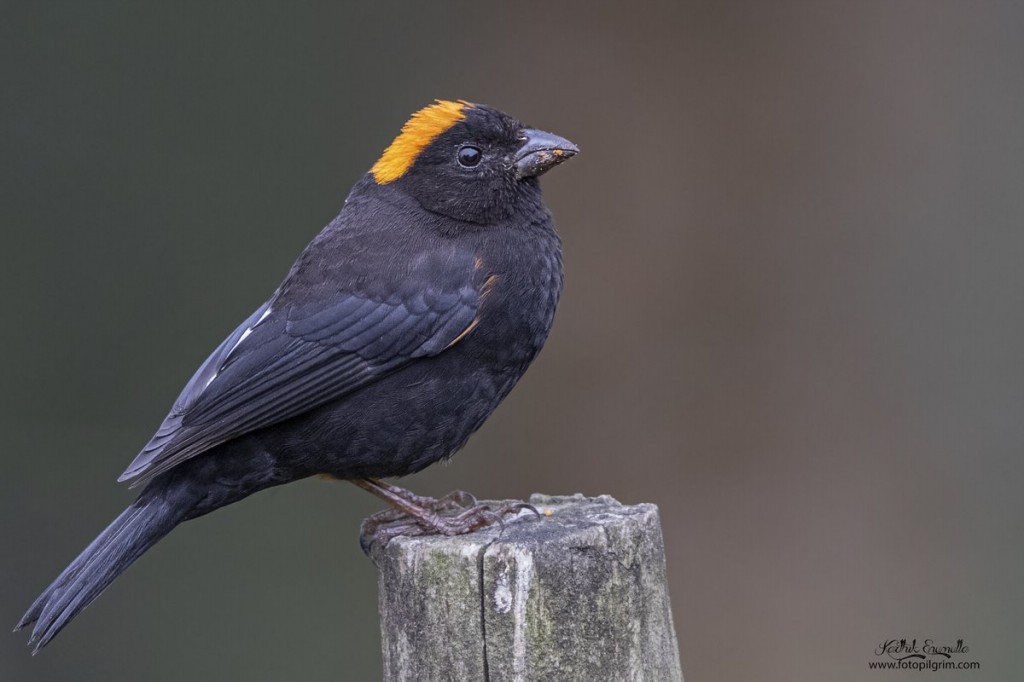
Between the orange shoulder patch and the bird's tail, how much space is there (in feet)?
4.56

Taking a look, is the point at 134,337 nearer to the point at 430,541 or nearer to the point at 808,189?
the point at 808,189

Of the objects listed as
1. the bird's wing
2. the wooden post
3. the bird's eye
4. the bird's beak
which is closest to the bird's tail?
the bird's wing

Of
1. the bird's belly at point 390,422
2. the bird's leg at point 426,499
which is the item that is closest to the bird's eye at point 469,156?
the bird's belly at point 390,422

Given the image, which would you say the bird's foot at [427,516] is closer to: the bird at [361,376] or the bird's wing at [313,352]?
the bird at [361,376]

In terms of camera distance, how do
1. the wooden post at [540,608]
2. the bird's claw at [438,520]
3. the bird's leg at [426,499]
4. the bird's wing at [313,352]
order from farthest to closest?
the bird's leg at [426,499]
the bird's wing at [313,352]
the bird's claw at [438,520]
the wooden post at [540,608]

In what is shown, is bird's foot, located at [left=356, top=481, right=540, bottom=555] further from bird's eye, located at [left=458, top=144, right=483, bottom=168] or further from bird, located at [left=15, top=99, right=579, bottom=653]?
bird's eye, located at [left=458, top=144, right=483, bottom=168]

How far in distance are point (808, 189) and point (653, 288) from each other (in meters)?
1.01

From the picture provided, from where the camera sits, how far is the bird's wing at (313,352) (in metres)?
3.94

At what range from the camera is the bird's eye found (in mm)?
4453

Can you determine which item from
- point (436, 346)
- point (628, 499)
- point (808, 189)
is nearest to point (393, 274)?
point (436, 346)

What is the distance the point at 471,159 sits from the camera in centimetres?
446

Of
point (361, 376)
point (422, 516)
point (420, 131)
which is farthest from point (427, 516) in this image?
point (420, 131)

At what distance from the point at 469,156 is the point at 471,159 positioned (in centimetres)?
1

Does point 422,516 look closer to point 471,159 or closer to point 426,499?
point 426,499
